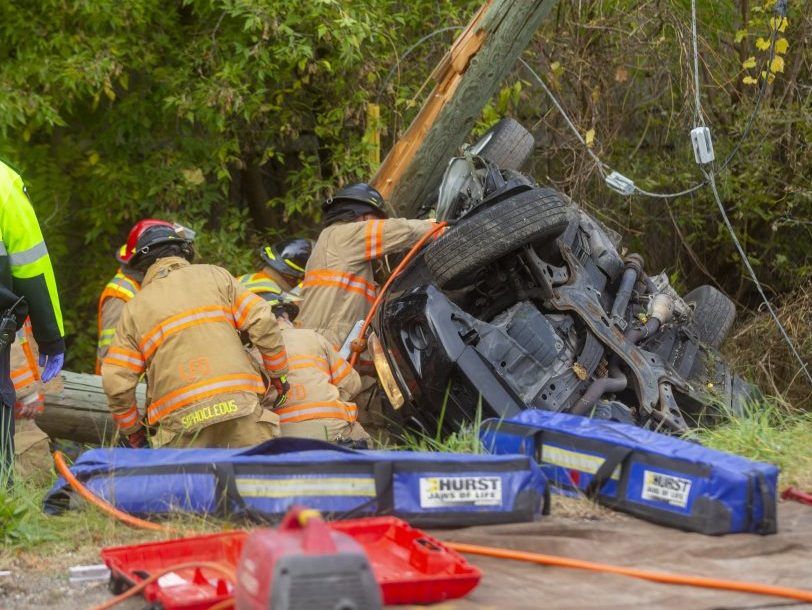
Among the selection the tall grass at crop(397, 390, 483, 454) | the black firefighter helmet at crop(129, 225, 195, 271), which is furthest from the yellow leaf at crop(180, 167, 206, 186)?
the tall grass at crop(397, 390, 483, 454)

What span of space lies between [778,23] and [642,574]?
6.04m

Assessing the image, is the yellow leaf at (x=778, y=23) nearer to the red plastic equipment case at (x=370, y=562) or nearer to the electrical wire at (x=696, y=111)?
the electrical wire at (x=696, y=111)

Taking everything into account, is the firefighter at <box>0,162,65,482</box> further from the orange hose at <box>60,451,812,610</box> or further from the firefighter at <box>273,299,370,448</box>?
the orange hose at <box>60,451,812,610</box>

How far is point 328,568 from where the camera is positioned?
2.56m

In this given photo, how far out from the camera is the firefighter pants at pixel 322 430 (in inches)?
244

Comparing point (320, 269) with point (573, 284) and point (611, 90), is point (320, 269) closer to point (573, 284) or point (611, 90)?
point (573, 284)

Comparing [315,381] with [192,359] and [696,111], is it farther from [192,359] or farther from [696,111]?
[696,111]

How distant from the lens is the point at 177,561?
346 centimetres

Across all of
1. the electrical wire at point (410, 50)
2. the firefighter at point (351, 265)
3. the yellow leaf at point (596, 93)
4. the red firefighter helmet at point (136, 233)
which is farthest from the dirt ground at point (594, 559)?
→ the yellow leaf at point (596, 93)

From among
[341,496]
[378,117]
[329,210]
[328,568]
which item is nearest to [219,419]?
[341,496]

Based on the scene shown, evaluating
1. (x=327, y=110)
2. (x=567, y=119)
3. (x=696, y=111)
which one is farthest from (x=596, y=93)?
(x=327, y=110)

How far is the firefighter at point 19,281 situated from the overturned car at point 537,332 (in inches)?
70.0

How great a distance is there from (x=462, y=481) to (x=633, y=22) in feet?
20.4

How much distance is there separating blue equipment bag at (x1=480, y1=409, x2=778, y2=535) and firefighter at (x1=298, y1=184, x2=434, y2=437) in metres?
2.76
